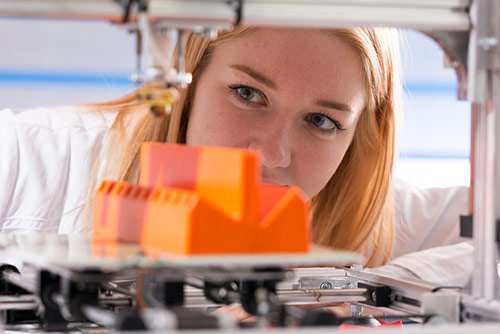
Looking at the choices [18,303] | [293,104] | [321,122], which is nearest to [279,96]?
[293,104]

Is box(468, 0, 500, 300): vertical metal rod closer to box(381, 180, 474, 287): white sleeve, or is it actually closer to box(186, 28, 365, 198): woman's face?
box(186, 28, 365, 198): woman's face

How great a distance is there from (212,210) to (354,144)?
1170 millimetres

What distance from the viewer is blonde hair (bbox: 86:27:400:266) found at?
172 centimetres

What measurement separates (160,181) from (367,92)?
868 millimetres

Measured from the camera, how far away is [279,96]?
5.27 feet

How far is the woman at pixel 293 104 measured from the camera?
5.26 ft

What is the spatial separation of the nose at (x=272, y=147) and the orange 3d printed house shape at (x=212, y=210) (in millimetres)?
623

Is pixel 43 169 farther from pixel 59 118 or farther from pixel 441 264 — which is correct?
pixel 441 264

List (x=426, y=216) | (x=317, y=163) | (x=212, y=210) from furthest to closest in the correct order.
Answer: (x=426, y=216) → (x=317, y=163) → (x=212, y=210)

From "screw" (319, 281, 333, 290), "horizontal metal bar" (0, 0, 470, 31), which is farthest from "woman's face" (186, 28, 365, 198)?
"horizontal metal bar" (0, 0, 470, 31)

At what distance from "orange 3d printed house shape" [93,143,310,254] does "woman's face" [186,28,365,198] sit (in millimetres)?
650

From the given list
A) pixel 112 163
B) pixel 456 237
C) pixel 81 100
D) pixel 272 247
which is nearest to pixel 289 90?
pixel 112 163

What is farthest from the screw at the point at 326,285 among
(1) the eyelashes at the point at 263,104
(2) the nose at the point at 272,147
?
(1) the eyelashes at the point at 263,104

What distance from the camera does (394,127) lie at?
1.92 m
